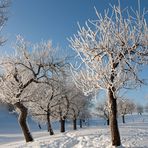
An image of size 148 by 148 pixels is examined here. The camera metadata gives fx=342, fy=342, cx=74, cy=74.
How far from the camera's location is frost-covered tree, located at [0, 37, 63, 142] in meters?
27.1

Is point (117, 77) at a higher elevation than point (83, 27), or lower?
lower

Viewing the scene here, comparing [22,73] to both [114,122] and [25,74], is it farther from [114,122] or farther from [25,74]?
[114,122]

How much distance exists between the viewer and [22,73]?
29109 millimetres

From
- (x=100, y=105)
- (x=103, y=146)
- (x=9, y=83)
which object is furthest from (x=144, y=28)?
(x=100, y=105)

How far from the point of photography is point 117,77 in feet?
50.7

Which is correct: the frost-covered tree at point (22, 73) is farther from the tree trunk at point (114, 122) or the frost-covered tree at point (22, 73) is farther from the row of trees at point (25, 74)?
the tree trunk at point (114, 122)

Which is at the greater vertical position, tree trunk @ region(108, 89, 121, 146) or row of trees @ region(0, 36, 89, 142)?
row of trees @ region(0, 36, 89, 142)

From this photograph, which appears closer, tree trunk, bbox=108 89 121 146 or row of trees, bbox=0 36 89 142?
tree trunk, bbox=108 89 121 146

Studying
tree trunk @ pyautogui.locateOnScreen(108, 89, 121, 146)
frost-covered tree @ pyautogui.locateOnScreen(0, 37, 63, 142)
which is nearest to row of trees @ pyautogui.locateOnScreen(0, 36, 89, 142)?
frost-covered tree @ pyautogui.locateOnScreen(0, 37, 63, 142)

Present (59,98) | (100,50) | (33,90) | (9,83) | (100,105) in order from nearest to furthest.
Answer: (100,50)
(9,83)
(33,90)
(59,98)
(100,105)

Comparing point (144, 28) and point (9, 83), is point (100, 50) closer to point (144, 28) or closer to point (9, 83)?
point (144, 28)

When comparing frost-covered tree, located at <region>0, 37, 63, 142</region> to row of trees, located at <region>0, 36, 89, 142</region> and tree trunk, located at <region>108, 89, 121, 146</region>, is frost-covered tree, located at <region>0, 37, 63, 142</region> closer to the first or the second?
row of trees, located at <region>0, 36, 89, 142</region>

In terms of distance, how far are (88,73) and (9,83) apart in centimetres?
1291

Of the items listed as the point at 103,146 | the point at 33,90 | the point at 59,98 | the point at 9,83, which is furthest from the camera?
the point at 59,98
